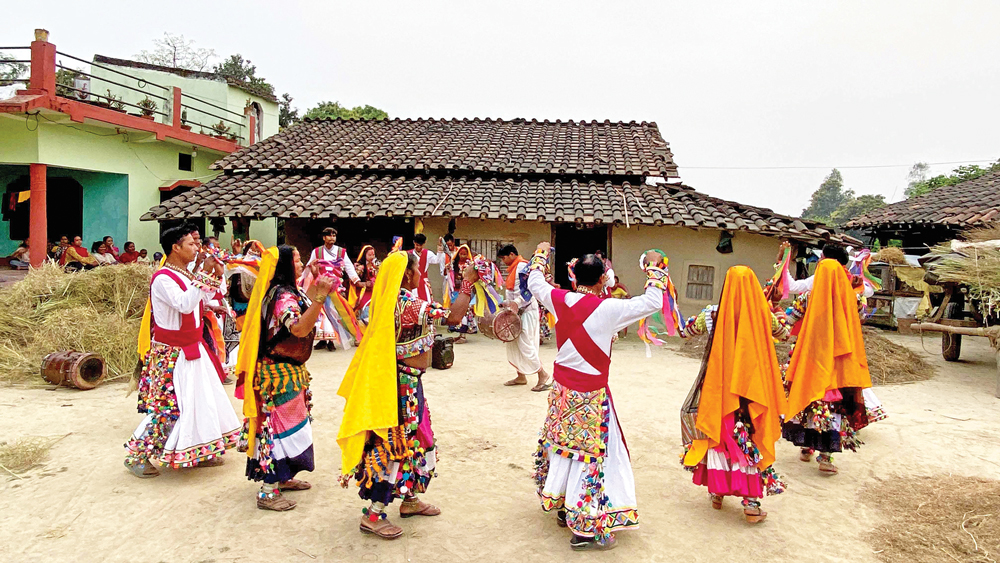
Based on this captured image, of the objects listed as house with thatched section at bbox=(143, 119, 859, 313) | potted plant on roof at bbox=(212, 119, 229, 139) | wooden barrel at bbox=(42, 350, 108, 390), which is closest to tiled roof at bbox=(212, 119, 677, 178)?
house with thatched section at bbox=(143, 119, 859, 313)

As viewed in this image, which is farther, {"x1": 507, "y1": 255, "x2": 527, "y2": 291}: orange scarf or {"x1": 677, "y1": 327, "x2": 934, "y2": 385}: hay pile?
{"x1": 677, "y1": 327, "x2": 934, "y2": 385}: hay pile

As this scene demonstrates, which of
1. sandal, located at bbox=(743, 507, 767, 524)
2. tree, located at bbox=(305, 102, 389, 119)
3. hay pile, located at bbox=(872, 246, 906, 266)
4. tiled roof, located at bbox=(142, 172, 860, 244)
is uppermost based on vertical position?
tree, located at bbox=(305, 102, 389, 119)

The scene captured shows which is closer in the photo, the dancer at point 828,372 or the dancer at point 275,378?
the dancer at point 275,378

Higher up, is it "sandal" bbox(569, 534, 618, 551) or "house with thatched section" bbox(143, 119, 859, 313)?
"house with thatched section" bbox(143, 119, 859, 313)

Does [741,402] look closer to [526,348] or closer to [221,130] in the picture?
[526,348]

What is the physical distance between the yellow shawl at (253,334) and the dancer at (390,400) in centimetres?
59

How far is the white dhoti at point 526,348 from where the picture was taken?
7168mm

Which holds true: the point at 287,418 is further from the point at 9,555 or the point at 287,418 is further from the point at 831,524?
the point at 831,524

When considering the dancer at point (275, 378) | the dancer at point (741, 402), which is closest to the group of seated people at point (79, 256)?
the dancer at point (275, 378)

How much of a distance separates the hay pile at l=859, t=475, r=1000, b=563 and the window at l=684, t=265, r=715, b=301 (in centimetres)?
725

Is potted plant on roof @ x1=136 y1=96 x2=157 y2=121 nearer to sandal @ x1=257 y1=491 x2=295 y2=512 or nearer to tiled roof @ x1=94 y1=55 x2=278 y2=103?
tiled roof @ x1=94 y1=55 x2=278 y2=103

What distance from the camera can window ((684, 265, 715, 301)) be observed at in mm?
11781

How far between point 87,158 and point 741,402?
1415 centimetres

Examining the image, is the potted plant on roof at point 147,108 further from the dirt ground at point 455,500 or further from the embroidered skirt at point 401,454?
the embroidered skirt at point 401,454
